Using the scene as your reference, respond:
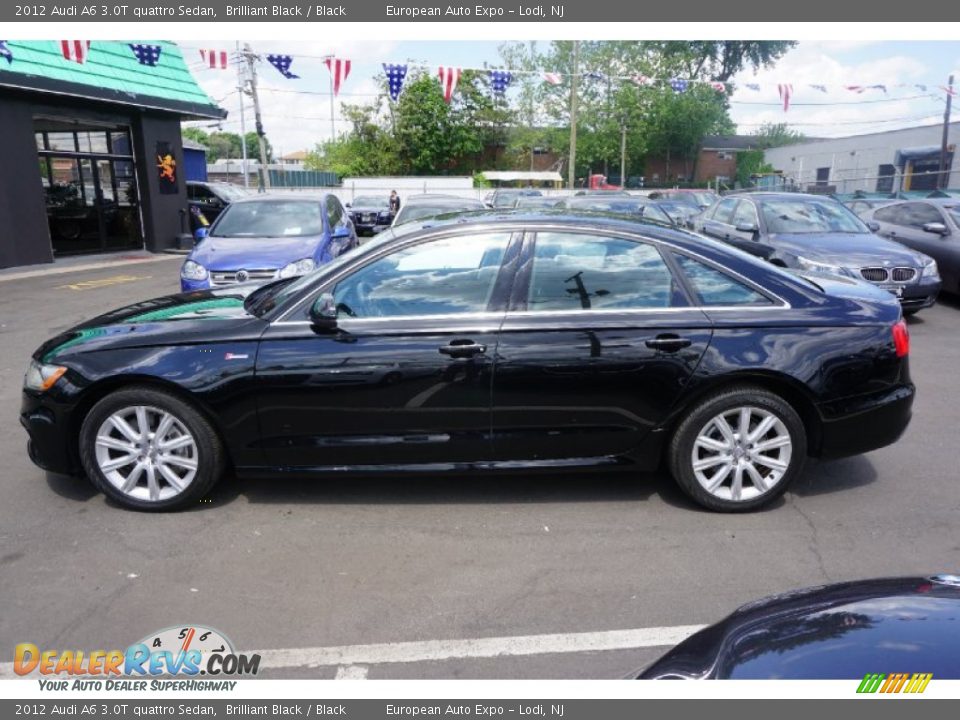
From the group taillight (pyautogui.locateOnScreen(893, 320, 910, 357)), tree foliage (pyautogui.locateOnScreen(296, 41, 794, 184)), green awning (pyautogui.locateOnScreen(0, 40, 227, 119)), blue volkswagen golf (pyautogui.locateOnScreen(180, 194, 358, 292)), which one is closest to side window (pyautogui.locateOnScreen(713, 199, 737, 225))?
blue volkswagen golf (pyautogui.locateOnScreen(180, 194, 358, 292))

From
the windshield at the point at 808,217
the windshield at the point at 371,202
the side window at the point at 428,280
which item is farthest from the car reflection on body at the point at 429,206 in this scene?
the windshield at the point at 371,202

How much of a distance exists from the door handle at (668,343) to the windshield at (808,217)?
661cm

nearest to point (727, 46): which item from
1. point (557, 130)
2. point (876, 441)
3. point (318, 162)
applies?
point (557, 130)

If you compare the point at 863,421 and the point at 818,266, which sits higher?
the point at 818,266

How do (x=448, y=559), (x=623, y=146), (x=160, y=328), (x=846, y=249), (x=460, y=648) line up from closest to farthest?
1. (x=460, y=648)
2. (x=448, y=559)
3. (x=160, y=328)
4. (x=846, y=249)
5. (x=623, y=146)

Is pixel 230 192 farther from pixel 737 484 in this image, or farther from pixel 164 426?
pixel 737 484

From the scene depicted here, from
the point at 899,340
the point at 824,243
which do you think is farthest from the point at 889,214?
the point at 899,340

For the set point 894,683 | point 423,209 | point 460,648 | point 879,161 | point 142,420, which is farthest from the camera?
point 879,161

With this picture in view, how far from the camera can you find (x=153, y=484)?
13.1 feet

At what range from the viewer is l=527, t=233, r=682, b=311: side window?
3.97 metres

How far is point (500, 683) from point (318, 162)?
197 feet

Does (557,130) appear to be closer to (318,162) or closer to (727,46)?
(727,46)

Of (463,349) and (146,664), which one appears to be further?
(463,349)

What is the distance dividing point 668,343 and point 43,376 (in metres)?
3.45
